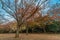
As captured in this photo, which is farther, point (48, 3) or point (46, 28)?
point (46, 28)

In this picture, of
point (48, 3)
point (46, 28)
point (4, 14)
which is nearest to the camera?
point (48, 3)

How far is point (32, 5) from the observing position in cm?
2269

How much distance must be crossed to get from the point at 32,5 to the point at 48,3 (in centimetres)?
238

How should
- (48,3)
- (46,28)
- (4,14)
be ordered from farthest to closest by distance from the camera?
(46,28)
(4,14)
(48,3)

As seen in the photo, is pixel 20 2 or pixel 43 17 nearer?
pixel 20 2

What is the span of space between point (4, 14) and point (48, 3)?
289 inches

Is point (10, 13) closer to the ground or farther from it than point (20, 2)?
closer to the ground

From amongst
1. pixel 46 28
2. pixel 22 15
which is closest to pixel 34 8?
pixel 22 15

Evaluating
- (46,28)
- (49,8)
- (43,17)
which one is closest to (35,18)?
(43,17)

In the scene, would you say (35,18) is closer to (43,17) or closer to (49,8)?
(43,17)

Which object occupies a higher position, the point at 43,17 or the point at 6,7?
the point at 6,7

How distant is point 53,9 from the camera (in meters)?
23.5

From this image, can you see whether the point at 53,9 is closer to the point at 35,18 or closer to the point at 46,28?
the point at 35,18

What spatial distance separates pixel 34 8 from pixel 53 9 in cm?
309
